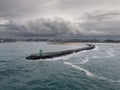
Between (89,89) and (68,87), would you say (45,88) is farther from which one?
(89,89)

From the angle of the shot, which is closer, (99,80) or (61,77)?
(99,80)

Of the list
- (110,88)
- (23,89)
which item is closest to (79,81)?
(110,88)

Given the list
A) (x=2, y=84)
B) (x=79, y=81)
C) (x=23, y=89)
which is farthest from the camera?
(x=79, y=81)

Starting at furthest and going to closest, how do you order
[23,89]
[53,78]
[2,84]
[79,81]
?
[53,78], [79,81], [2,84], [23,89]

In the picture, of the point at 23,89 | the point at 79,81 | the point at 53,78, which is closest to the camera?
the point at 23,89

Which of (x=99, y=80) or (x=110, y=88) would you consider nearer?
(x=110, y=88)

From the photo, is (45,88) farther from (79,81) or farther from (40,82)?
(79,81)

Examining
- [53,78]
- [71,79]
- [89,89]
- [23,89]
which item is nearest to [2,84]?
[23,89]

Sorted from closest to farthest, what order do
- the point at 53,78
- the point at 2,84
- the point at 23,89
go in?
the point at 23,89, the point at 2,84, the point at 53,78

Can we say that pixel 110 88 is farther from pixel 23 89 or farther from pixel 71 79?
pixel 23 89
